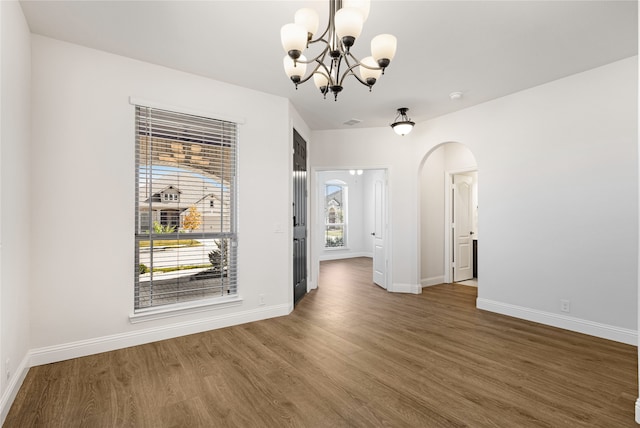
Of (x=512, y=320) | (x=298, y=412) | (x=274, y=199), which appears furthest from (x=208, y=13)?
(x=512, y=320)

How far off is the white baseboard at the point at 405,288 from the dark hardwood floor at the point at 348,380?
1.50m

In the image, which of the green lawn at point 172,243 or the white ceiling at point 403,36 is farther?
the green lawn at point 172,243

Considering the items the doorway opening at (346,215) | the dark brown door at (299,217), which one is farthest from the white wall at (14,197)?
the doorway opening at (346,215)

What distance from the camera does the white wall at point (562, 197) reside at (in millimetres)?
3305

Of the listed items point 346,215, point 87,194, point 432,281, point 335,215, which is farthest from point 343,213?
point 87,194

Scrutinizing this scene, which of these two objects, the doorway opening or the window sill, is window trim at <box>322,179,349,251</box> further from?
the window sill

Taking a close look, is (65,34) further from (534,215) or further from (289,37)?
(534,215)

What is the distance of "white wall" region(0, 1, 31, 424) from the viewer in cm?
213

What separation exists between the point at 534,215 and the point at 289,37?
3686 millimetres

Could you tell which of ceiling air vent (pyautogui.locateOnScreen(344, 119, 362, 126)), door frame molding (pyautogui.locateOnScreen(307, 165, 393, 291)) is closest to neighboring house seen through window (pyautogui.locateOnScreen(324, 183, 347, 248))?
door frame molding (pyautogui.locateOnScreen(307, 165, 393, 291))

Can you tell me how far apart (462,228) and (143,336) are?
5.67m

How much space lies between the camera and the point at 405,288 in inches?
216

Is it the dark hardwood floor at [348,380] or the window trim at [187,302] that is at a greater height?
the window trim at [187,302]

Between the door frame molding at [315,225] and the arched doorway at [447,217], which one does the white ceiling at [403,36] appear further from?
the arched doorway at [447,217]
